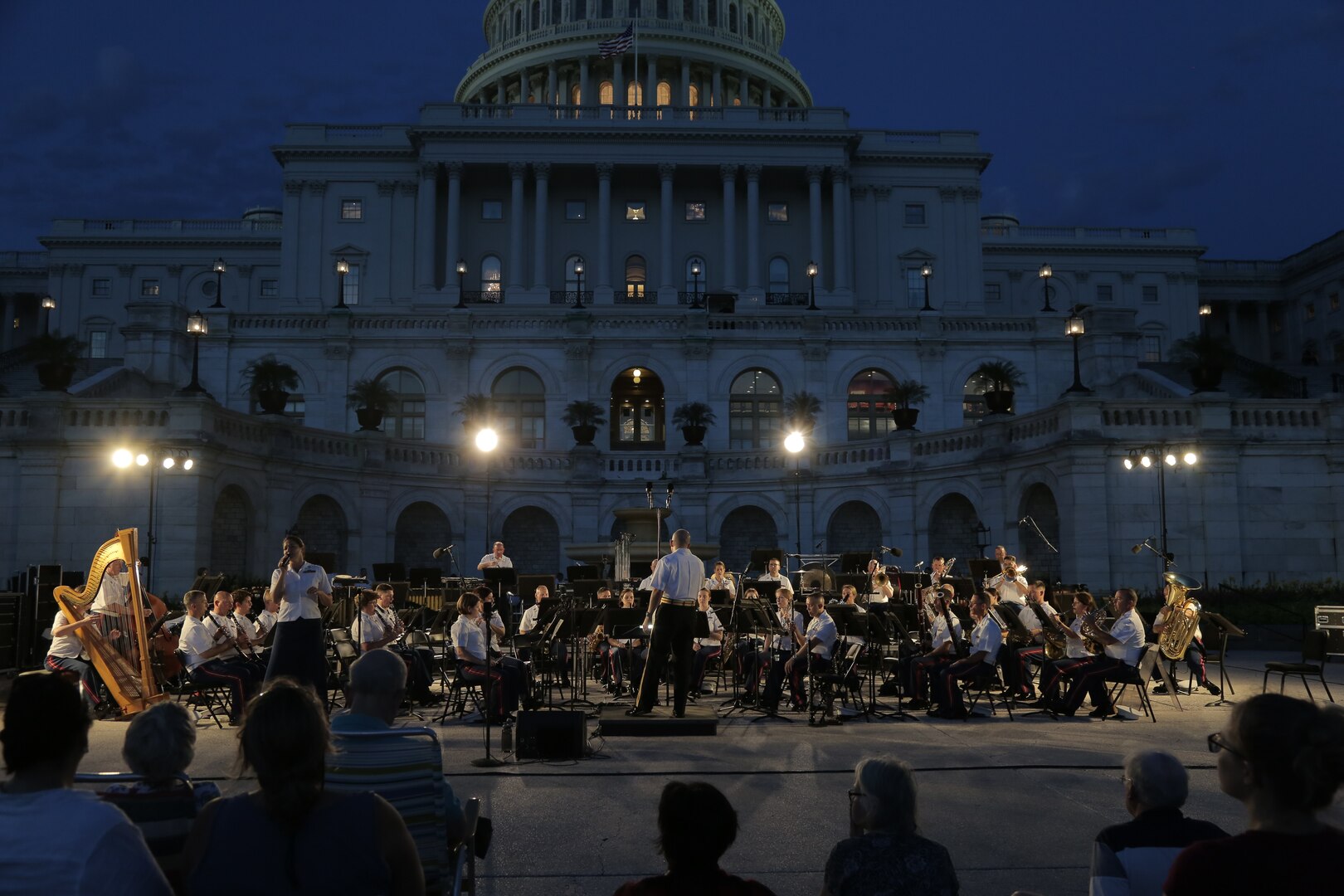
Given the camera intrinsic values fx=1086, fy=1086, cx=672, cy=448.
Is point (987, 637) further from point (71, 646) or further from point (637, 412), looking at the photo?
point (637, 412)

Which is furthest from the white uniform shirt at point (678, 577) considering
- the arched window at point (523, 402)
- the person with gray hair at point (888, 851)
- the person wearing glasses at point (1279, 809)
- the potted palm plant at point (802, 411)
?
the arched window at point (523, 402)

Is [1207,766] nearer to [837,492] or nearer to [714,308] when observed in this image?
[837,492]

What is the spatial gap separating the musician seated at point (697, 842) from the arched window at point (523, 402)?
157 feet

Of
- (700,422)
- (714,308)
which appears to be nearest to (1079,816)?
(700,422)

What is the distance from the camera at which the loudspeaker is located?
12078 mm

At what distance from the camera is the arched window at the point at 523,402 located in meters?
51.8

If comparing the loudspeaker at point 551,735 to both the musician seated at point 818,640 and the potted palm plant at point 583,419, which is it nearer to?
the musician seated at point 818,640

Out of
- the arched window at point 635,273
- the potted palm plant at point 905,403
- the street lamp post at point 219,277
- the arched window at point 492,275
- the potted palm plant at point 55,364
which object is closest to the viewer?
the potted palm plant at point 55,364

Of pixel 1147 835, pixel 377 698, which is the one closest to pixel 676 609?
pixel 377 698

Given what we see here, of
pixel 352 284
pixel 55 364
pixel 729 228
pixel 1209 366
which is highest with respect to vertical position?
pixel 729 228

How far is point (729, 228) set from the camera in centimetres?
7600

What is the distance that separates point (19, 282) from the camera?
9238 centimetres

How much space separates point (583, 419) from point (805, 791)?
35.8m

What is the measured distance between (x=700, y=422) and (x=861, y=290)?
122 feet
